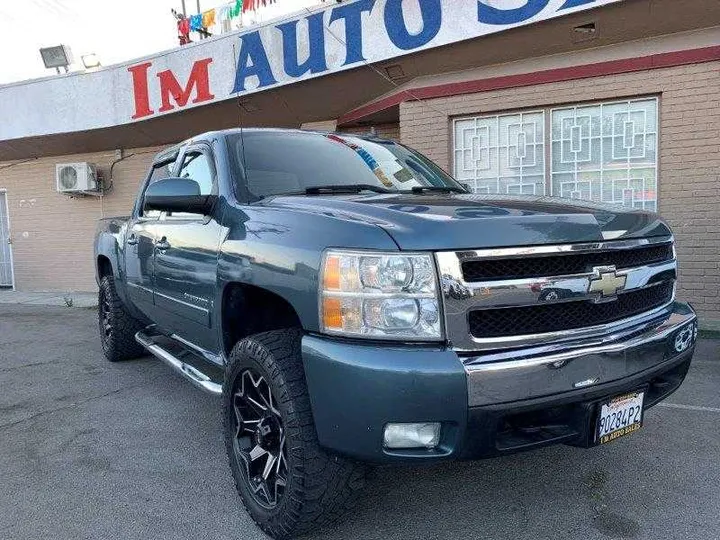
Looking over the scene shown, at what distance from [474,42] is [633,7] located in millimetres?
1735

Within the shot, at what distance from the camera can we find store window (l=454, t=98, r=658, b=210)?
700 centimetres

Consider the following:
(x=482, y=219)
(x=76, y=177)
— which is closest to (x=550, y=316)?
(x=482, y=219)

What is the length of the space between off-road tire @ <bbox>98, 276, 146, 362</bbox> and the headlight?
3.93 metres

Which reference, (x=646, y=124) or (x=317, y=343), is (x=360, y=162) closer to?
(x=317, y=343)

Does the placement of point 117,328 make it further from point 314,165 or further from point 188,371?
point 314,165

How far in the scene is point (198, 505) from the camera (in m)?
2.93

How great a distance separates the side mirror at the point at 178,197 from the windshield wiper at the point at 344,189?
1.83 ft

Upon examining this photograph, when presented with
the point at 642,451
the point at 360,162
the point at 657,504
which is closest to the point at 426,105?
the point at 360,162

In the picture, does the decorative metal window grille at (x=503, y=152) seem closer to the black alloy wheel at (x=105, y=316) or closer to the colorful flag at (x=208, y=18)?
the black alloy wheel at (x=105, y=316)

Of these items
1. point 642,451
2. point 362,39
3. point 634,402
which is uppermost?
point 362,39

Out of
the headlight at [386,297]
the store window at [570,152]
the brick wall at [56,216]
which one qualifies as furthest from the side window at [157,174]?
the brick wall at [56,216]

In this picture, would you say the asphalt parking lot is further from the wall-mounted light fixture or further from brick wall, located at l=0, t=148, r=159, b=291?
the wall-mounted light fixture

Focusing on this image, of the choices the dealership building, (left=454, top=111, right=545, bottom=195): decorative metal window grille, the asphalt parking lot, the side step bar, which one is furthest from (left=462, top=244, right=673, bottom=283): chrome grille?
(left=454, top=111, right=545, bottom=195): decorative metal window grille

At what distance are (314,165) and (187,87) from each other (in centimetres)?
707
